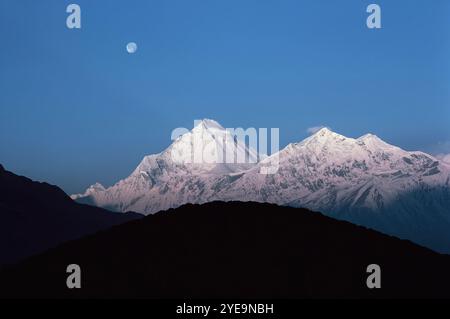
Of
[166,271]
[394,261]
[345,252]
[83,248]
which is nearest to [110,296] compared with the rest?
[166,271]

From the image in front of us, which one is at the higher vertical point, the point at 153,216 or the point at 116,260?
the point at 153,216

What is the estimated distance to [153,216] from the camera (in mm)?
98062

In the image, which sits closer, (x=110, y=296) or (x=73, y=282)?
(x=110, y=296)

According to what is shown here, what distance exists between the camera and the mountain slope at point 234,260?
7619cm

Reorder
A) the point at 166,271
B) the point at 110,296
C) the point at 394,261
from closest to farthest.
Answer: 1. the point at 110,296
2. the point at 166,271
3. the point at 394,261

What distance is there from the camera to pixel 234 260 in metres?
81.3

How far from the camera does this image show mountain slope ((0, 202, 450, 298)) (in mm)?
76188
